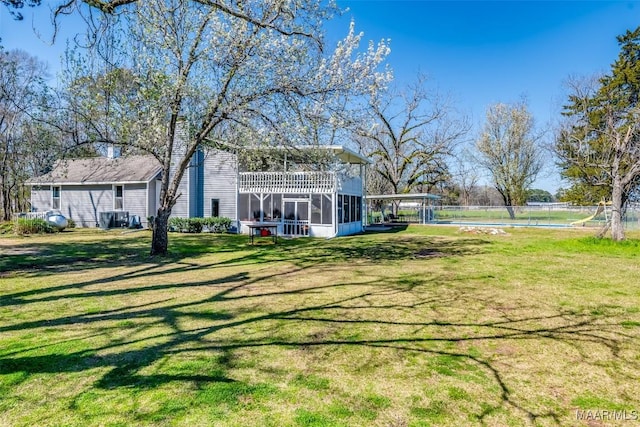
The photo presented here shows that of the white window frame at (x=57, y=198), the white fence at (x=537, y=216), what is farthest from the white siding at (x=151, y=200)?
the white fence at (x=537, y=216)

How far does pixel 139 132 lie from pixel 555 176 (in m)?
33.2

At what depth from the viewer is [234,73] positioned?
995 centimetres

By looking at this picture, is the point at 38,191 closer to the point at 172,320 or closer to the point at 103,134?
the point at 103,134

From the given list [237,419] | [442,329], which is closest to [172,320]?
[237,419]

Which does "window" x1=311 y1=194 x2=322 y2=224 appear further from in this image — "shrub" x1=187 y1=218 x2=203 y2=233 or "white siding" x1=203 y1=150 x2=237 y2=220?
"shrub" x1=187 y1=218 x2=203 y2=233

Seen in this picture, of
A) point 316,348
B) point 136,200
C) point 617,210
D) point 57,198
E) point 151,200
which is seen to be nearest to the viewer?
point 316,348

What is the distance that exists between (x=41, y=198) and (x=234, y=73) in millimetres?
22733

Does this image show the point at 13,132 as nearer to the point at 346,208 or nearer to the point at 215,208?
the point at 215,208

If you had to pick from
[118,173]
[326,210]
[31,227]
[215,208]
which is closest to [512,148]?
[326,210]

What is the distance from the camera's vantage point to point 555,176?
32.5 meters

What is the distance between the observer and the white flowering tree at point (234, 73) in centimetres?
966

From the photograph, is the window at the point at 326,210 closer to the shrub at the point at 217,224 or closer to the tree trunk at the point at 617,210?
the shrub at the point at 217,224

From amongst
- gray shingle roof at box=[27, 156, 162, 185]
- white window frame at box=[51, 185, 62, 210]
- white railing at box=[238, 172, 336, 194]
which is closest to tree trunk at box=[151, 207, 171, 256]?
white railing at box=[238, 172, 336, 194]

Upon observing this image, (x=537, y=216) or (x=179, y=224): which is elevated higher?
(x=179, y=224)
